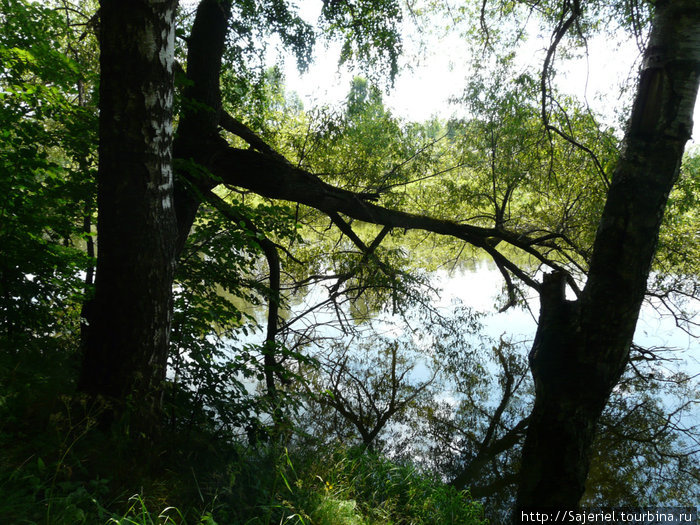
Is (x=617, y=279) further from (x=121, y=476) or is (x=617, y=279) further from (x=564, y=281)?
(x=121, y=476)

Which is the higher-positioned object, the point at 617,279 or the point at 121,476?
the point at 617,279

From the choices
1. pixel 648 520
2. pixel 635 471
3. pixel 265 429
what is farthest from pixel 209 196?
pixel 635 471

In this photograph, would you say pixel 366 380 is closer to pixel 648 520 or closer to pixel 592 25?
pixel 648 520

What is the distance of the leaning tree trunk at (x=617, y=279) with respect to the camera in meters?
2.28

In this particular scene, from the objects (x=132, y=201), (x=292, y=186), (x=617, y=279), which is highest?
(x=292, y=186)

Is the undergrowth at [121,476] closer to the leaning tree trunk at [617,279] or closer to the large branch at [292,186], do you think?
the leaning tree trunk at [617,279]

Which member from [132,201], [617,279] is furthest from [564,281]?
[132,201]

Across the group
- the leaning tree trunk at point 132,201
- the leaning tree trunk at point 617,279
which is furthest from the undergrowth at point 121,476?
the leaning tree trunk at point 617,279

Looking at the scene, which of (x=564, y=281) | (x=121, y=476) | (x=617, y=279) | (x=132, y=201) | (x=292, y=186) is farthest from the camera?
(x=292, y=186)

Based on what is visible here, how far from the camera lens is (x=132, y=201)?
204 cm

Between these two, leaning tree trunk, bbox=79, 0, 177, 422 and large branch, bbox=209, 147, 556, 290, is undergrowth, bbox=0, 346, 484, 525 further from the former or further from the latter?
large branch, bbox=209, 147, 556, 290

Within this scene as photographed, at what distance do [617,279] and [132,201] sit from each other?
2.49 m

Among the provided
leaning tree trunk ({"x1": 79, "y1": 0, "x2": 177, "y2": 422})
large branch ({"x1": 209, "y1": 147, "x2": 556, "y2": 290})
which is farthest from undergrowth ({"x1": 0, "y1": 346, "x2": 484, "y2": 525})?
large branch ({"x1": 209, "y1": 147, "x2": 556, "y2": 290})

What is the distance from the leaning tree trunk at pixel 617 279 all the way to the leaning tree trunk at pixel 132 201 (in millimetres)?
2175
